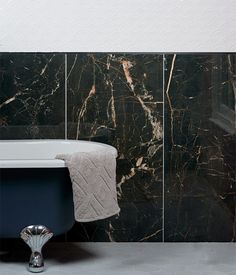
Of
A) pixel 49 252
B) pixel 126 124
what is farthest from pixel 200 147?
pixel 49 252

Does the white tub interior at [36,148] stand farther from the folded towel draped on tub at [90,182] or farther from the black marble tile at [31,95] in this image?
the folded towel draped on tub at [90,182]

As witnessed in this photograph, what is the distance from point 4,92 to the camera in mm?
3518

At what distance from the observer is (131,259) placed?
322 cm

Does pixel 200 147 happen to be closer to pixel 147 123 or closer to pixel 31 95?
pixel 147 123

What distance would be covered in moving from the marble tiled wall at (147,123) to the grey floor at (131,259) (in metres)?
0.12

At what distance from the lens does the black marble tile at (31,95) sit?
351cm

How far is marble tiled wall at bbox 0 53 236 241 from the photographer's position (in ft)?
11.5

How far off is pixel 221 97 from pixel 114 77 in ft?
2.03
